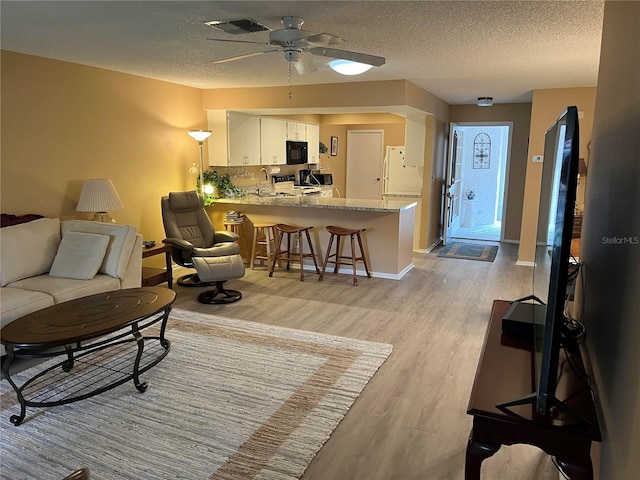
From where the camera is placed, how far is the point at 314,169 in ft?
30.2

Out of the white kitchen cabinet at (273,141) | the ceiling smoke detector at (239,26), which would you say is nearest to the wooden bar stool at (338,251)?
the white kitchen cabinet at (273,141)

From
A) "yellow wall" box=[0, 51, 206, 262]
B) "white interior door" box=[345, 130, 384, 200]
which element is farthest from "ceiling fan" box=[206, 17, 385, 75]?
"white interior door" box=[345, 130, 384, 200]

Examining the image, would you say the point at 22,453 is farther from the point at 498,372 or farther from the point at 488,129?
the point at 488,129

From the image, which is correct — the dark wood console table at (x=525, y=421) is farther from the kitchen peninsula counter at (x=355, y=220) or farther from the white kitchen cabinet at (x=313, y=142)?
the white kitchen cabinet at (x=313, y=142)

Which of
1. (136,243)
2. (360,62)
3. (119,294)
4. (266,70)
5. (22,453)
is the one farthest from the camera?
(266,70)

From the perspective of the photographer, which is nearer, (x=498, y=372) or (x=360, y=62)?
(x=498, y=372)

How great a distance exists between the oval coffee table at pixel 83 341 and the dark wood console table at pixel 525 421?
2116 mm

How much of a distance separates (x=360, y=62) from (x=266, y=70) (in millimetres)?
1929

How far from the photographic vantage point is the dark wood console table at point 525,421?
1.29m

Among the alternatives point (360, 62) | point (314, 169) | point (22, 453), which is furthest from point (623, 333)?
point (314, 169)

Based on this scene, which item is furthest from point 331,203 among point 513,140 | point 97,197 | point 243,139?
point 513,140

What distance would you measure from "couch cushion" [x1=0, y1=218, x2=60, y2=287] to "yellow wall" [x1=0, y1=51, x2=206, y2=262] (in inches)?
14.9

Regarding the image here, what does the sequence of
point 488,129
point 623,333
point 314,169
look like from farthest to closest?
point 488,129 < point 314,169 < point 623,333

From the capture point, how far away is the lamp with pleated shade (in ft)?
14.3
